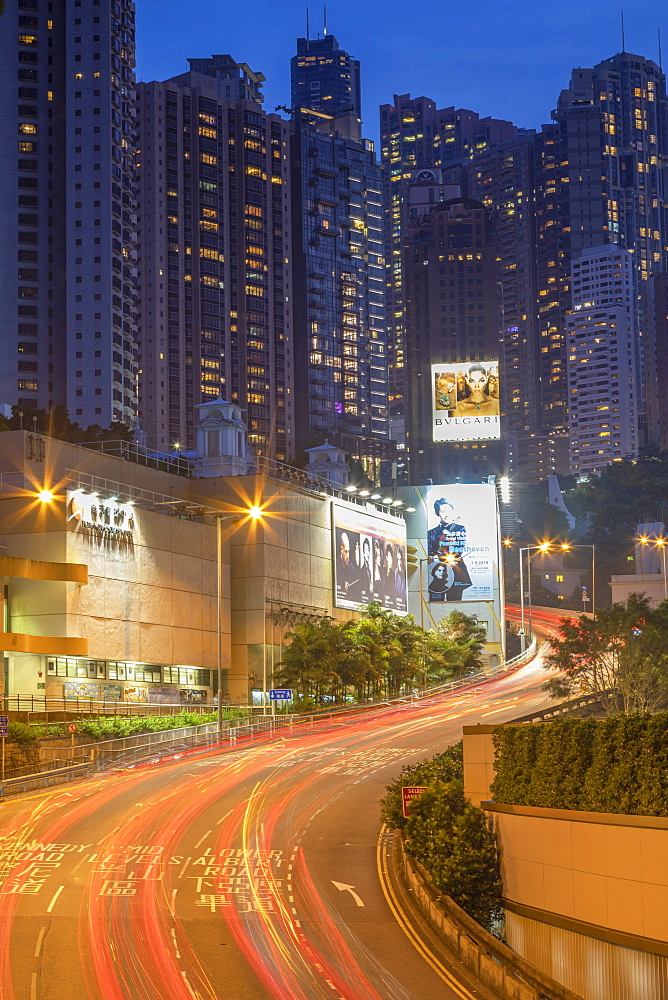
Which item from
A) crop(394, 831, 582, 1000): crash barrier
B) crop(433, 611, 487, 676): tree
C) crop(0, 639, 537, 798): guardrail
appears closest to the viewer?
crop(394, 831, 582, 1000): crash barrier

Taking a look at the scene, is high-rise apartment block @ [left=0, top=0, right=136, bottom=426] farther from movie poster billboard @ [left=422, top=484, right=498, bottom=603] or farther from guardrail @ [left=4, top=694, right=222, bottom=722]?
guardrail @ [left=4, top=694, right=222, bottom=722]

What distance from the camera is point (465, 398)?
6196 inches

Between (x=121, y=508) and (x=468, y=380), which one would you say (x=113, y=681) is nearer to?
(x=121, y=508)

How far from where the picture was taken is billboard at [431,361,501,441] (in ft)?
509

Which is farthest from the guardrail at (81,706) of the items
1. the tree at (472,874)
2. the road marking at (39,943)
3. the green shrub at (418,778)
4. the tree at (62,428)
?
the tree at (62,428)

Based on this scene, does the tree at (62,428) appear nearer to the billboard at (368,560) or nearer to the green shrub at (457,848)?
the billboard at (368,560)

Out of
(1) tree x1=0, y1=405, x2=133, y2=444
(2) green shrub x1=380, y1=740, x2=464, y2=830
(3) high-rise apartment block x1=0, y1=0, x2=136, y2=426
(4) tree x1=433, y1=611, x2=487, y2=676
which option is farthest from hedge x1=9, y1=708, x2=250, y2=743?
(3) high-rise apartment block x1=0, y1=0, x2=136, y2=426

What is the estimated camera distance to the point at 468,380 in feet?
518

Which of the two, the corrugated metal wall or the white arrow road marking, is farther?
the white arrow road marking

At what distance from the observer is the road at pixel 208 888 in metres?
23.0

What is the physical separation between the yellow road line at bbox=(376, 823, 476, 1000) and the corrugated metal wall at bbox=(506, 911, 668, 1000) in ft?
8.48

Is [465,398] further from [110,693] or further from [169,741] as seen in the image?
[169,741]

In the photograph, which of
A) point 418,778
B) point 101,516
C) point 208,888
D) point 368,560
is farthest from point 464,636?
point 208,888

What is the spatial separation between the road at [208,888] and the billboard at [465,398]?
10024 cm
